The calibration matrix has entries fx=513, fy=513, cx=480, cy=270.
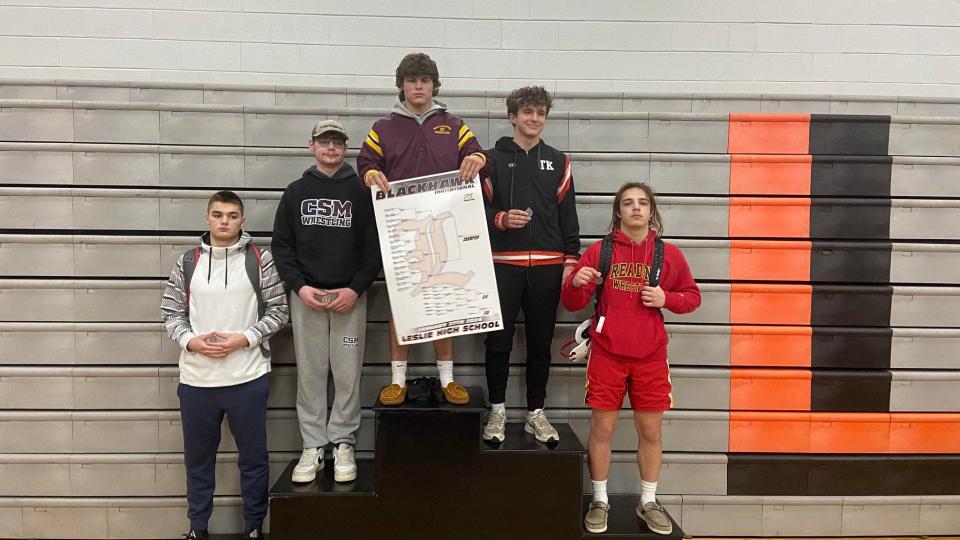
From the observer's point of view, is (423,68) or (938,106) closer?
(423,68)

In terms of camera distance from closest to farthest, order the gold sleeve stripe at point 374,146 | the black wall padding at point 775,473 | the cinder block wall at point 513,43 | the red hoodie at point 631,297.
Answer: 1. the red hoodie at point 631,297
2. the gold sleeve stripe at point 374,146
3. the black wall padding at point 775,473
4. the cinder block wall at point 513,43

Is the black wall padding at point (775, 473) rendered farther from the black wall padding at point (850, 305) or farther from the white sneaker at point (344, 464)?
the white sneaker at point (344, 464)

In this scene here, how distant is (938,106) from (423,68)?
2.98m

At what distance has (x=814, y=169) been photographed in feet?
9.36

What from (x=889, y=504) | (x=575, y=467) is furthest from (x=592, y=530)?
(x=889, y=504)

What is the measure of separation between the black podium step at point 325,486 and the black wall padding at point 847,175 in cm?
281

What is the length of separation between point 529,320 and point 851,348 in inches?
72.9

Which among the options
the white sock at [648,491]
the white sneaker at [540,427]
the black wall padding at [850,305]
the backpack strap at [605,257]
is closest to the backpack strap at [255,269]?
the white sneaker at [540,427]

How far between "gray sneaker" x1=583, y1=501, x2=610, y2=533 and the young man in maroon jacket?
78cm

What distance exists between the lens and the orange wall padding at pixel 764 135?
2.87m

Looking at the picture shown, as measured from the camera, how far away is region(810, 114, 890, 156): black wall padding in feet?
9.40

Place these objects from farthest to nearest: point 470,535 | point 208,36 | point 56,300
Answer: point 208,36 → point 56,300 → point 470,535

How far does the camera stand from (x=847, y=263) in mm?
2832

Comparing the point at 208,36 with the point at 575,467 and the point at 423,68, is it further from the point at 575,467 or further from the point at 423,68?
the point at 575,467
